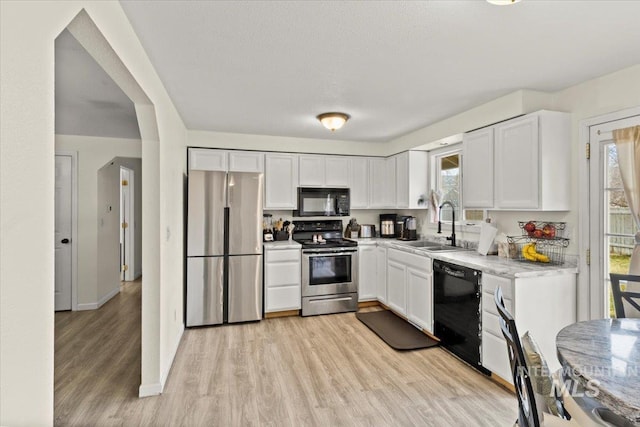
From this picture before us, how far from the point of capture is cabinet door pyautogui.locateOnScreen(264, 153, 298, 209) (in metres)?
4.48

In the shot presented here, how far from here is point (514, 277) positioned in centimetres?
238

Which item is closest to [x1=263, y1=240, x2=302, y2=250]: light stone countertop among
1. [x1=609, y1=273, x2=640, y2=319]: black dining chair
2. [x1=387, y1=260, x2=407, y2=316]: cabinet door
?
[x1=387, y1=260, x2=407, y2=316]: cabinet door

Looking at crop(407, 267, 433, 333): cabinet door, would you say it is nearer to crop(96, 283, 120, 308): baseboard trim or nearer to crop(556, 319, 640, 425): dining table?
crop(556, 319, 640, 425): dining table

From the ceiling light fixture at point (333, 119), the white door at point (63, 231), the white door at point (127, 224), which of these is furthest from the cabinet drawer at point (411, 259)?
the white door at point (127, 224)

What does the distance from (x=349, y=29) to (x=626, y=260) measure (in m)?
2.59

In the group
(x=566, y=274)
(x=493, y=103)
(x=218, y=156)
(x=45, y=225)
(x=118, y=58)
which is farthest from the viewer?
(x=218, y=156)

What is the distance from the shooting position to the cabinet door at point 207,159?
4192 mm

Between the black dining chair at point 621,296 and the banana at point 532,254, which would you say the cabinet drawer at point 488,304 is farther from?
the black dining chair at point 621,296

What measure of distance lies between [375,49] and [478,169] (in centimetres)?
180

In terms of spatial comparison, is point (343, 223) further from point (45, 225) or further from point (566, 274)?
point (45, 225)

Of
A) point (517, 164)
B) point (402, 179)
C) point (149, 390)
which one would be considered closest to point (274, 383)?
point (149, 390)

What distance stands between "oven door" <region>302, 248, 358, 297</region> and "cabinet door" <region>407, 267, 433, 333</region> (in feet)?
2.95

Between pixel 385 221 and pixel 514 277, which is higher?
pixel 385 221

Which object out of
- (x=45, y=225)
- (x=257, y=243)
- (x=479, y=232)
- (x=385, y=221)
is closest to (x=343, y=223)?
(x=385, y=221)
